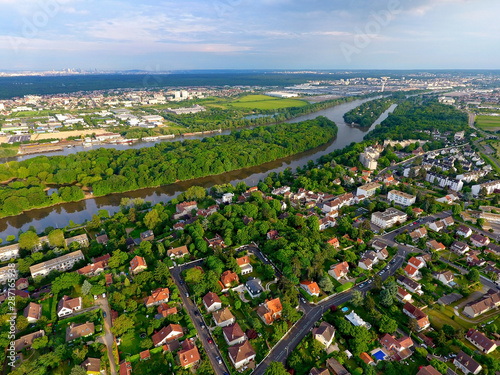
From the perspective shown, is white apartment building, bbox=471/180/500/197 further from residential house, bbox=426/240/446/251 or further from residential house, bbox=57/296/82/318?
residential house, bbox=57/296/82/318

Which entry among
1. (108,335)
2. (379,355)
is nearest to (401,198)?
(379,355)

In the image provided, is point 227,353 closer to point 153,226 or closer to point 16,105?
point 153,226

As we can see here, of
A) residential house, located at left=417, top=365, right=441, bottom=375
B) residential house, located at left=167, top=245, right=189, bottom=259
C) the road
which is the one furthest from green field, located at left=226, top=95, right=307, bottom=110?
residential house, located at left=417, top=365, right=441, bottom=375

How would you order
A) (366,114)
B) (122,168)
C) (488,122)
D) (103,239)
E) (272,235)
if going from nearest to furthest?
(103,239) < (272,235) < (122,168) < (488,122) < (366,114)

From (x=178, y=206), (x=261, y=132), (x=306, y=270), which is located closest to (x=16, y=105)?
(x=261, y=132)

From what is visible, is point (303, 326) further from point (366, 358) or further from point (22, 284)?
point (22, 284)

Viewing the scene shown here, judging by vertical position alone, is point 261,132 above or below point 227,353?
above

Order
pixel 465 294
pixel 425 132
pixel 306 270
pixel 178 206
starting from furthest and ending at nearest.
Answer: pixel 425 132, pixel 178 206, pixel 306 270, pixel 465 294
